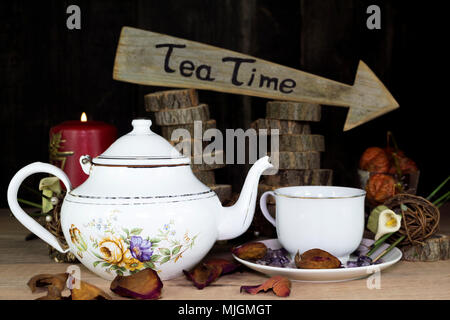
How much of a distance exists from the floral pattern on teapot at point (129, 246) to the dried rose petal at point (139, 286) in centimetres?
4

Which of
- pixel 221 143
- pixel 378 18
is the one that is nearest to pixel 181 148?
pixel 221 143

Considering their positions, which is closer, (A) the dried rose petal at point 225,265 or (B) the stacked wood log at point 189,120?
(A) the dried rose petal at point 225,265

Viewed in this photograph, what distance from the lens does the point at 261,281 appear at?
2.99 feet

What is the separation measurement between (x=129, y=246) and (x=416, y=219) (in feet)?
1.79

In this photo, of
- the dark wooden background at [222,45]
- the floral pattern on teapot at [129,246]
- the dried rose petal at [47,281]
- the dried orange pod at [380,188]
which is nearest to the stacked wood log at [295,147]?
the dried orange pod at [380,188]

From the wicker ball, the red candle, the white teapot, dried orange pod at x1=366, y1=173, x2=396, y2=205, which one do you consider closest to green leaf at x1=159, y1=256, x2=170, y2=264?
the white teapot

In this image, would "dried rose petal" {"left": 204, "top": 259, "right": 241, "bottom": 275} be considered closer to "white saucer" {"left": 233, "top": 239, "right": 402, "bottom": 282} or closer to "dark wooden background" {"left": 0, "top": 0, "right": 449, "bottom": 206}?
"white saucer" {"left": 233, "top": 239, "right": 402, "bottom": 282}

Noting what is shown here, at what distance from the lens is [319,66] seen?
1616 mm

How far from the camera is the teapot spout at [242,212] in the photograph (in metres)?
0.94

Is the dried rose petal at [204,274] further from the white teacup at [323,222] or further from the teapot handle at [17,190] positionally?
the teapot handle at [17,190]

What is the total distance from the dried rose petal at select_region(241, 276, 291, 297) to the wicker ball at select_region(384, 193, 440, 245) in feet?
1.02

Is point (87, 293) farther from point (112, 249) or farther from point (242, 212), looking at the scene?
point (242, 212)

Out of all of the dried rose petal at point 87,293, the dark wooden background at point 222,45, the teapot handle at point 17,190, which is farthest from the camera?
the dark wooden background at point 222,45

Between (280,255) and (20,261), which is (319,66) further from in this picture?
(20,261)
